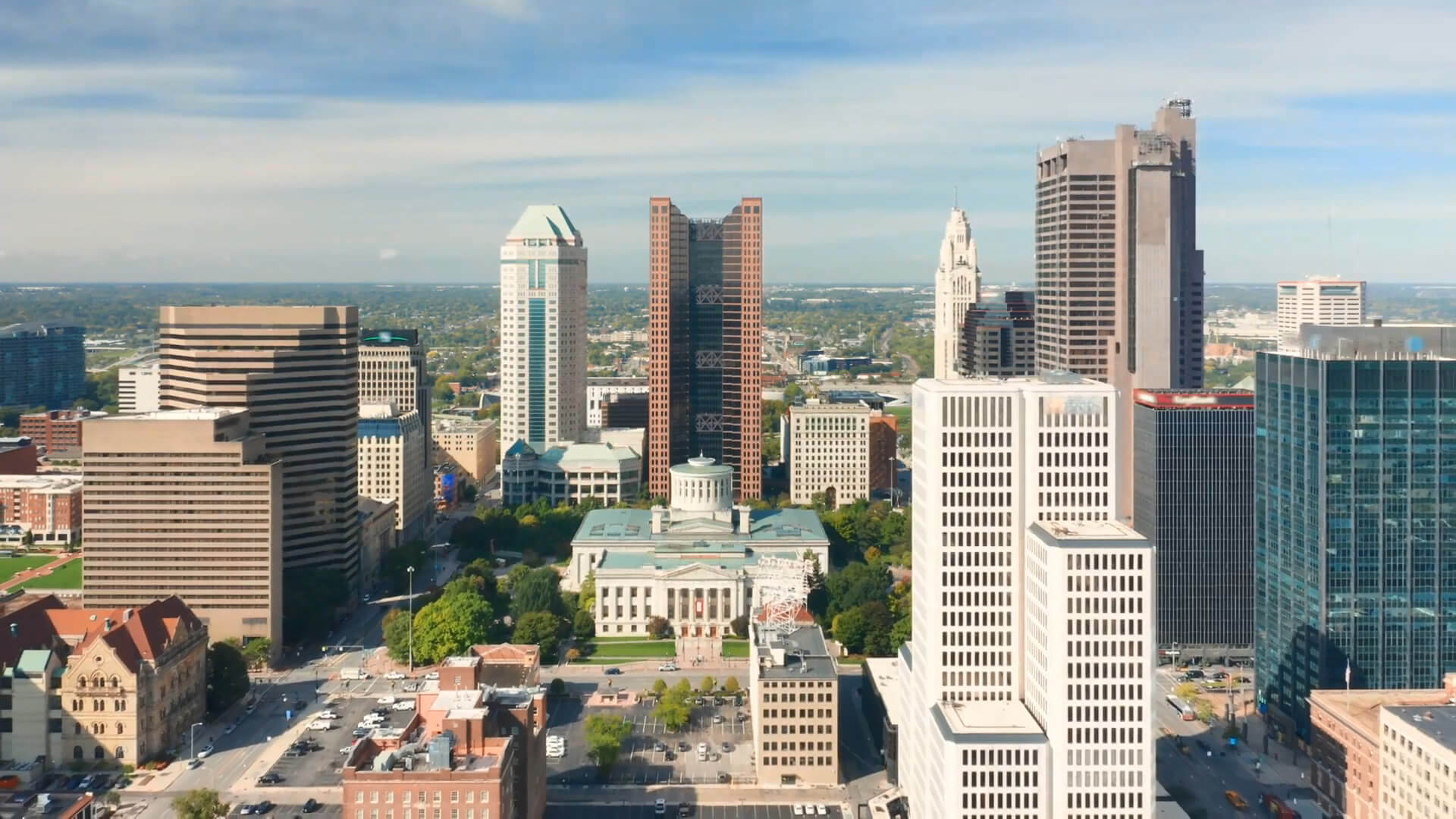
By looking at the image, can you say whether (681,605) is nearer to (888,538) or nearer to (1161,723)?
(888,538)

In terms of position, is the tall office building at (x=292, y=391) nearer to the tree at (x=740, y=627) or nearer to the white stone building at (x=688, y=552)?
the white stone building at (x=688, y=552)

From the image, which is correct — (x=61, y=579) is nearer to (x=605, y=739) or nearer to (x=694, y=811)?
(x=605, y=739)

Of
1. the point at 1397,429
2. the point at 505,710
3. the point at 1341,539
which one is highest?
the point at 1397,429

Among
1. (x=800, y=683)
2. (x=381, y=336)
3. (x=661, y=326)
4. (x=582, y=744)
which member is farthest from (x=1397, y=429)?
(x=381, y=336)

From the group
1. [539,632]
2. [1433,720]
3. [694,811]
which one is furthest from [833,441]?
[1433,720]

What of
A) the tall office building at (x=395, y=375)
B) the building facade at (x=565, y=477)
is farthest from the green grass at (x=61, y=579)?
the building facade at (x=565, y=477)

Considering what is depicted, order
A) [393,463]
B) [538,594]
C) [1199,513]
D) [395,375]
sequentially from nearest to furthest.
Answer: [1199,513], [538,594], [393,463], [395,375]
